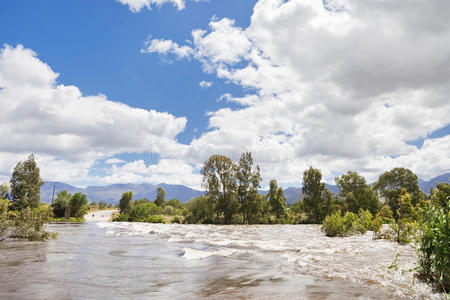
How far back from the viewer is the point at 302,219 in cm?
5591

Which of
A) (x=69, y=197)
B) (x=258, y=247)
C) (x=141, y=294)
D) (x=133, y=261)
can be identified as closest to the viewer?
(x=141, y=294)

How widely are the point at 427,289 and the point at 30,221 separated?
22213mm

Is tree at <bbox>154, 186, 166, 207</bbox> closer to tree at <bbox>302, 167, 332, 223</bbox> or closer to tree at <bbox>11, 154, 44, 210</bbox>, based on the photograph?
tree at <bbox>11, 154, 44, 210</bbox>

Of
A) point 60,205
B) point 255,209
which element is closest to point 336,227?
point 255,209

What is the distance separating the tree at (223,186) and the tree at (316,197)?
51.0 ft

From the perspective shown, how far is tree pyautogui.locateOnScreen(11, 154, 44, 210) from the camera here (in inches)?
2002

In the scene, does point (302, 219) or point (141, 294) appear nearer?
point (141, 294)

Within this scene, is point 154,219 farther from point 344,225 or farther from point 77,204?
point 344,225

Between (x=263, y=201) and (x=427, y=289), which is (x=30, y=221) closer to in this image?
(x=427, y=289)

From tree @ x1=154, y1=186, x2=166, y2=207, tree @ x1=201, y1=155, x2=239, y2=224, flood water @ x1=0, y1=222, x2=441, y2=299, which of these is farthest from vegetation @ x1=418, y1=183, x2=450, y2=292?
tree @ x1=154, y1=186, x2=166, y2=207

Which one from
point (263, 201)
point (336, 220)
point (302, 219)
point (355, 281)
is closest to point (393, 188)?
point (302, 219)

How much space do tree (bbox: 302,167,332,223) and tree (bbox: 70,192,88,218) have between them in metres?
51.2

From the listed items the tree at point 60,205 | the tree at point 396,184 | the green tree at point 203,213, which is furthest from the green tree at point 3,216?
the tree at point 396,184

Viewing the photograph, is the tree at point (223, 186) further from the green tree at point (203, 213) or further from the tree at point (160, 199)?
the tree at point (160, 199)
